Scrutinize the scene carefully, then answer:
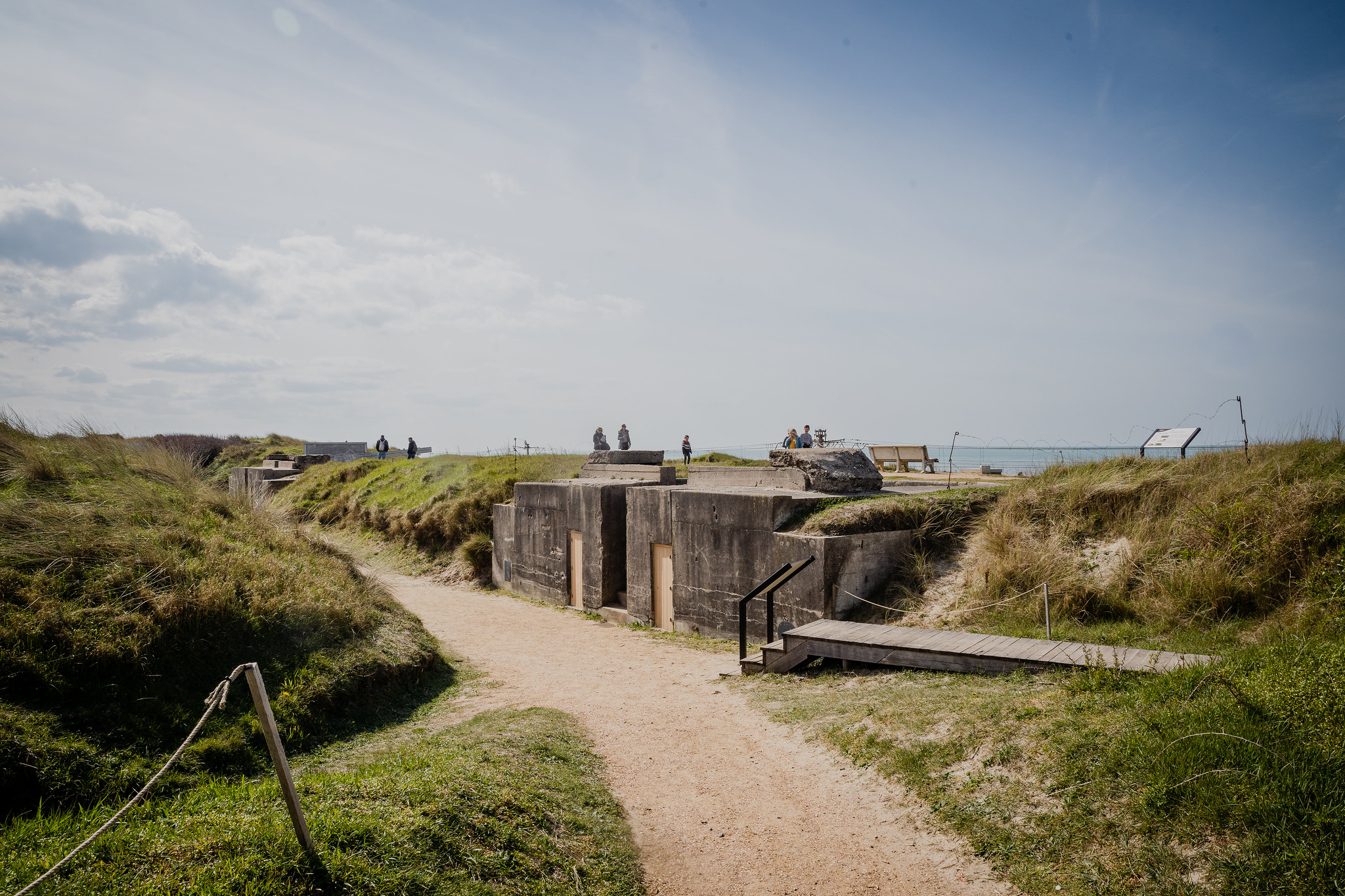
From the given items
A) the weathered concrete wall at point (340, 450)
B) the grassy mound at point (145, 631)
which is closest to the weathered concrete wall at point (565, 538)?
the grassy mound at point (145, 631)

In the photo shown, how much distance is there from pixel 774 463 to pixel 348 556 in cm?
806

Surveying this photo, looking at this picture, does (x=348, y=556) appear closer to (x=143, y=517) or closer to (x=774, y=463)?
(x=143, y=517)

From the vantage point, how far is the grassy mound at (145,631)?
5.85 m

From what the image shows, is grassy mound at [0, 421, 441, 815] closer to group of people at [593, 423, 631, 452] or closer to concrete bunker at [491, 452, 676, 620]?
concrete bunker at [491, 452, 676, 620]

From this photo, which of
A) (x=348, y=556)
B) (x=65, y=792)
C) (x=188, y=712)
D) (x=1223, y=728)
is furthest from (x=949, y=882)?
(x=348, y=556)

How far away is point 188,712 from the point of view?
6734mm

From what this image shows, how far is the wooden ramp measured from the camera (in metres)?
6.19

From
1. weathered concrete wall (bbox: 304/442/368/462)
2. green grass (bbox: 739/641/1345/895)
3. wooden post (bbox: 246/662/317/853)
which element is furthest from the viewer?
weathered concrete wall (bbox: 304/442/368/462)

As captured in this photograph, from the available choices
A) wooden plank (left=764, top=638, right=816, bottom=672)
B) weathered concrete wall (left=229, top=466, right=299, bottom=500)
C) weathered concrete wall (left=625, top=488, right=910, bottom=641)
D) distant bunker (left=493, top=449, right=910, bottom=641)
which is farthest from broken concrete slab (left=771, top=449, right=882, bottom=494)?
weathered concrete wall (left=229, top=466, right=299, bottom=500)

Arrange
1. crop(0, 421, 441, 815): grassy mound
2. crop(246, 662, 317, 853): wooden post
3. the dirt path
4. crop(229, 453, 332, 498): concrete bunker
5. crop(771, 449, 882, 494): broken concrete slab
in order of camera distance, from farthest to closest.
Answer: crop(229, 453, 332, 498): concrete bunker → crop(771, 449, 882, 494): broken concrete slab → crop(0, 421, 441, 815): grassy mound → the dirt path → crop(246, 662, 317, 853): wooden post

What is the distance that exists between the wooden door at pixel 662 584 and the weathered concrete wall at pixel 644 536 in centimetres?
8

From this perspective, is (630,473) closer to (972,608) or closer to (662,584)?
(662,584)

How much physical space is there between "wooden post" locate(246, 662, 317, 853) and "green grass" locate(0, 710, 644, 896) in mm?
70

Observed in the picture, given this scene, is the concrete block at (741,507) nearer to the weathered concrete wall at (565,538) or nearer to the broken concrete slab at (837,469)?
the broken concrete slab at (837,469)
